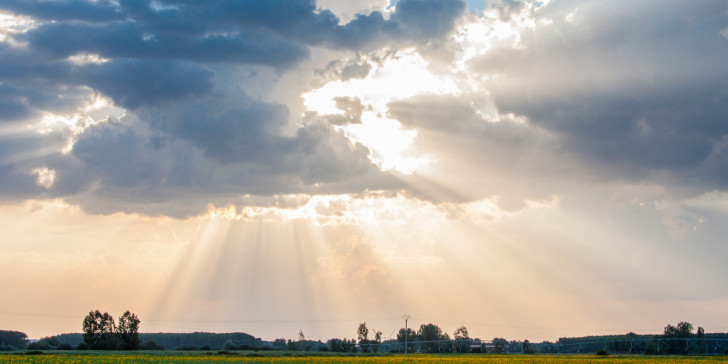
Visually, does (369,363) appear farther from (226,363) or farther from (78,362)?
(78,362)

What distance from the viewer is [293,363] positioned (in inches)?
3610

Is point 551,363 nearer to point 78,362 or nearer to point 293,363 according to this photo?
point 293,363

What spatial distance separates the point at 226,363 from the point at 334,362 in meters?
16.3

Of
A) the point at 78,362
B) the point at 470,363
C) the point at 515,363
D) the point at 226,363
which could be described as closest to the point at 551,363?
the point at 515,363

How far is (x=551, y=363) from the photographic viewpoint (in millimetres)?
103812

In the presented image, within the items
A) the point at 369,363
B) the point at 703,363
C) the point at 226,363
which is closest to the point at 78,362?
the point at 226,363

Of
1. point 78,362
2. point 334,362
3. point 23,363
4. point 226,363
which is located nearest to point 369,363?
point 334,362

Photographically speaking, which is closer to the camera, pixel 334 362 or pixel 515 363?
pixel 334 362

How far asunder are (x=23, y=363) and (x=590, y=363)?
8179 cm

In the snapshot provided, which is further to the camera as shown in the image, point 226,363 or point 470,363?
point 470,363

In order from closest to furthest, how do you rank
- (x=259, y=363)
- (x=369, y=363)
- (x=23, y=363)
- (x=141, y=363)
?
(x=23, y=363) < (x=141, y=363) < (x=259, y=363) < (x=369, y=363)

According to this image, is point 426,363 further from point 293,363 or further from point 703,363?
point 703,363

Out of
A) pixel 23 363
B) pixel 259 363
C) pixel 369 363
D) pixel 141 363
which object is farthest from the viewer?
pixel 369 363

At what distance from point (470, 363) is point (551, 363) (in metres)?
15.5
